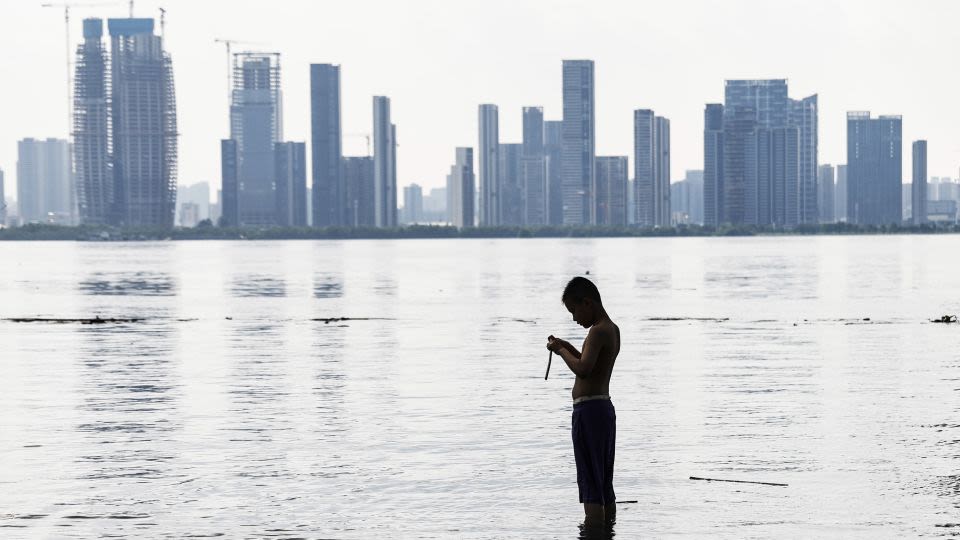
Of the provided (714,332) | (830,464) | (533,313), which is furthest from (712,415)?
(533,313)

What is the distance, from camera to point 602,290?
323 ft

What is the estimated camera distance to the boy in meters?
13.8

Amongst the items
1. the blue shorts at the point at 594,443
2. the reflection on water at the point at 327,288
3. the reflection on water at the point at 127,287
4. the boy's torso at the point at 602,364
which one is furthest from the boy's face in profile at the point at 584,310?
the reflection on water at the point at 127,287

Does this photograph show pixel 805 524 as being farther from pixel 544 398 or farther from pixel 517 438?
pixel 544 398

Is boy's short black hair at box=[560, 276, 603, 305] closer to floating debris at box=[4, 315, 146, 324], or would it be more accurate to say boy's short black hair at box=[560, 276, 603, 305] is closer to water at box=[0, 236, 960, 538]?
water at box=[0, 236, 960, 538]

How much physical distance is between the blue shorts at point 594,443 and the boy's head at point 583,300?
841mm

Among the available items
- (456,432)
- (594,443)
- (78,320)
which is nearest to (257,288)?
(78,320)

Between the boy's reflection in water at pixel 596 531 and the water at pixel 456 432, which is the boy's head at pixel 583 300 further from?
the water at pixel 456 432

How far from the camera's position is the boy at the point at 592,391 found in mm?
13820

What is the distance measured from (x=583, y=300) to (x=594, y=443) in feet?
4.63

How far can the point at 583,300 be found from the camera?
544 inches

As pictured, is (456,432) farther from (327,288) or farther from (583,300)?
(327,288)

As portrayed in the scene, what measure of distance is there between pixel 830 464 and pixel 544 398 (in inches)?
380

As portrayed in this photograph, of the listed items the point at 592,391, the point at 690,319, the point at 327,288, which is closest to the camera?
the point at 592,391
